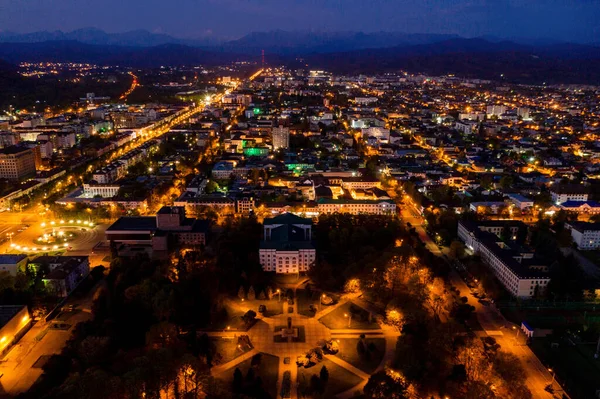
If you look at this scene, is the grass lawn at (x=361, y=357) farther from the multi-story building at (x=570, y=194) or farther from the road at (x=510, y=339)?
the multi-story building at (x=570, y=194)

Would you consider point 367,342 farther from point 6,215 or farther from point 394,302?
point 6,215

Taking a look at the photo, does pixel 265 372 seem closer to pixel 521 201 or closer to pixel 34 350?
pixel 34 350

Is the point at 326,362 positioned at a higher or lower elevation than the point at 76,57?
lower

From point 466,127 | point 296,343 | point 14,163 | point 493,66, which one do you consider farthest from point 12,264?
point 493,66

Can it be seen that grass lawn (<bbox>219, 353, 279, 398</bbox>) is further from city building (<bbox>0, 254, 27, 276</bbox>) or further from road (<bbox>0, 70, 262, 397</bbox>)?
city building (<bbox>0, 254, 27, 276</bbox>)

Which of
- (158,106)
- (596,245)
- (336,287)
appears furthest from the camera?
(158,106)

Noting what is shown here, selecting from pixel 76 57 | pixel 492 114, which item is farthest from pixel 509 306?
pixel 76 57

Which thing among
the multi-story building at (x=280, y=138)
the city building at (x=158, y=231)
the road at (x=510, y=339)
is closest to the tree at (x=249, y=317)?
the city building at (x=158, y=231)
